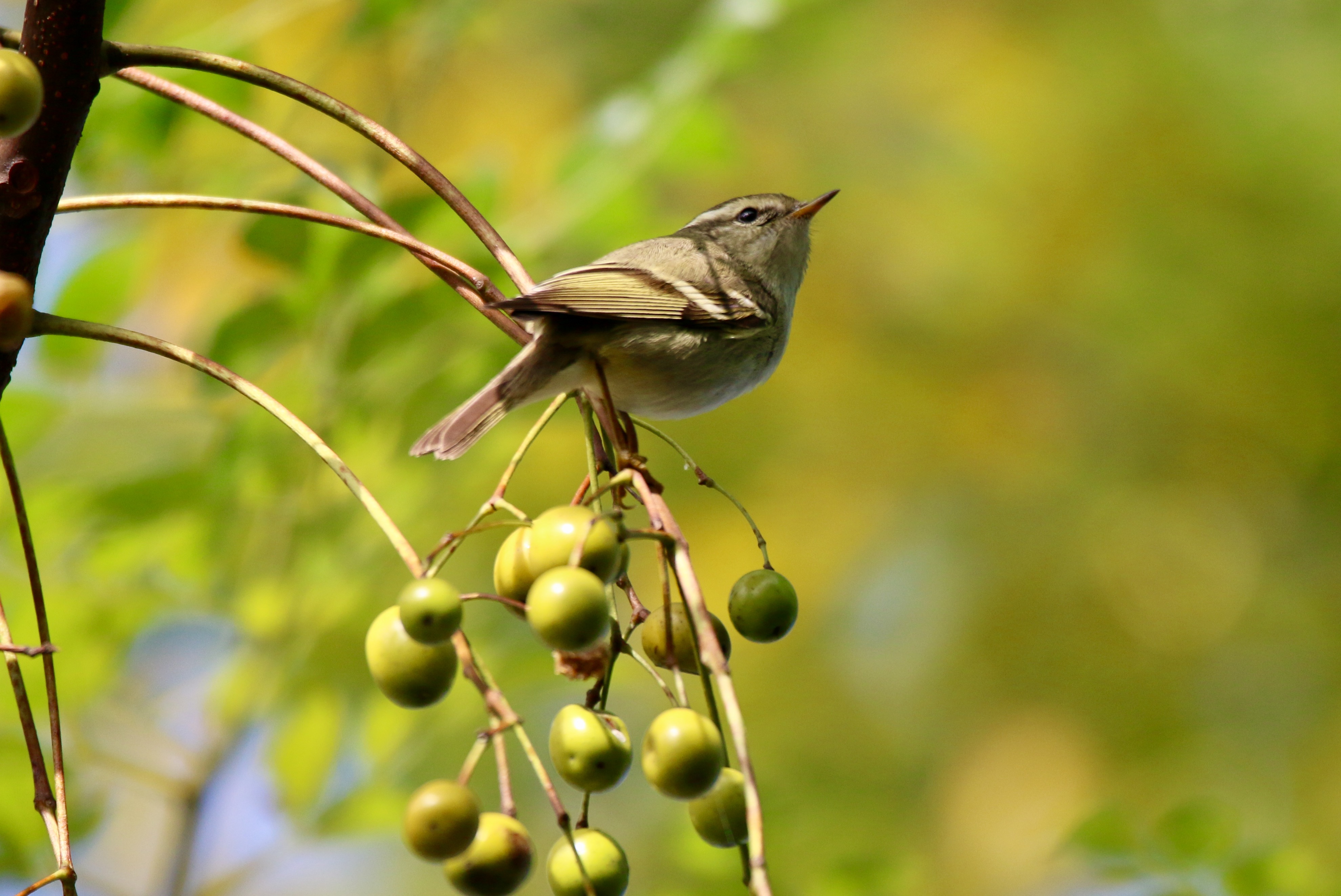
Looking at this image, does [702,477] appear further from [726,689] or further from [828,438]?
[828,438]

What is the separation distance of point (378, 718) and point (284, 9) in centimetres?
135

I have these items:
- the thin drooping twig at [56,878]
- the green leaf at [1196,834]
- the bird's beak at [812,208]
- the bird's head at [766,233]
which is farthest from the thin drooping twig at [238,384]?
the bird's head at [766,233]

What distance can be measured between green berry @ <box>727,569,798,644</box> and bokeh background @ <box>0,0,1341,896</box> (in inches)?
31.8

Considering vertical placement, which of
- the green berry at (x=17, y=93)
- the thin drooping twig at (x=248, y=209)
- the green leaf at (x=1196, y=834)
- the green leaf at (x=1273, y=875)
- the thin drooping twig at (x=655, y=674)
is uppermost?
the thin drooping twig at (x=248, y=209)

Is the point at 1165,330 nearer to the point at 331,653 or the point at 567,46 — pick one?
the point at 567,46

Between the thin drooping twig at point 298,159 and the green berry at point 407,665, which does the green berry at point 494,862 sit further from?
the thin drooping twig at point 298,159

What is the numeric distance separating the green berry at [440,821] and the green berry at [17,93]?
2.25 ft

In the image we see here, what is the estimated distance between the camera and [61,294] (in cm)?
219

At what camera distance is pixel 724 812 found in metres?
1.20

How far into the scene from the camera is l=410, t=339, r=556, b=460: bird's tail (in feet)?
6.27

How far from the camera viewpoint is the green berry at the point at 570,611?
42.2 inches

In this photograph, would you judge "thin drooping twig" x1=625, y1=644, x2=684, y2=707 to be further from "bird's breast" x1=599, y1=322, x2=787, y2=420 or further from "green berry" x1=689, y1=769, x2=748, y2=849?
"bird's breast" x1=599, y1=322, x2=787, y2=420

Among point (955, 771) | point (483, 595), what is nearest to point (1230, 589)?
point (955, 771)

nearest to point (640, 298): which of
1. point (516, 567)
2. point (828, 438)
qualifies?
point (516, 567)
